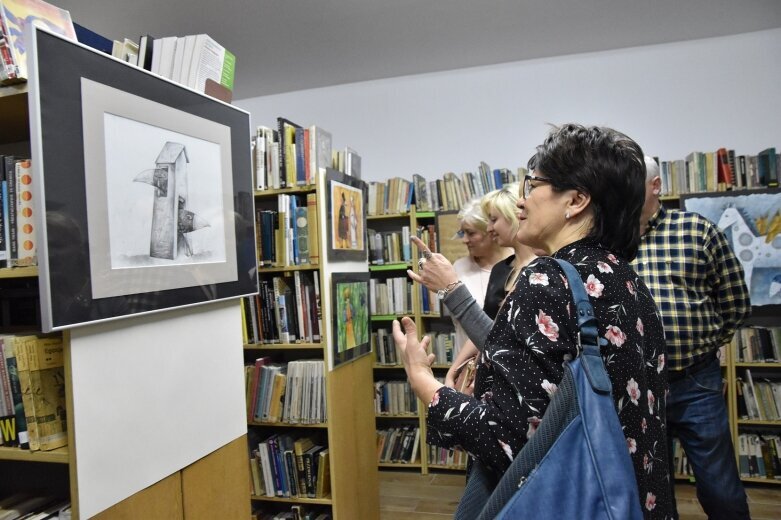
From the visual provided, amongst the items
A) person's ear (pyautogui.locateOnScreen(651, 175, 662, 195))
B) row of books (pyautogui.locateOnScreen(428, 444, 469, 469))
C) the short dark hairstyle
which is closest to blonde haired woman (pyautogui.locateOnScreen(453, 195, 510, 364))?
person's ear (pyautogui.locateOnScreen(651, 175, 662, 195))

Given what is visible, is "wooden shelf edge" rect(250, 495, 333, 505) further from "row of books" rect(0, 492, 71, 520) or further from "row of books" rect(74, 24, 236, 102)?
"row of books" rect(74, 24, 236, 102)

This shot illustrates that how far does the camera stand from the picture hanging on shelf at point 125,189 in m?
1.11

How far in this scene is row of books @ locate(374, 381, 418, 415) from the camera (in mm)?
4312

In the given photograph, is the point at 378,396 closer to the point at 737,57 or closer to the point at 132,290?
the point at 132,290

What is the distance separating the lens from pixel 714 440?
203 centimetres

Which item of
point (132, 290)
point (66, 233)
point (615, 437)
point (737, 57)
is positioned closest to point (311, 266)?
point (132, 290)

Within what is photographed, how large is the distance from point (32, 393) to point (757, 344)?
4226 mm

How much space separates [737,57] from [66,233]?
491 centimetres

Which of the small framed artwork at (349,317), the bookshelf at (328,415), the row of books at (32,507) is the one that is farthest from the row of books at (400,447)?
the row of books at (32,507)

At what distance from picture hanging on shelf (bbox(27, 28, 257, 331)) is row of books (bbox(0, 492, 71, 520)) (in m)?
0.51

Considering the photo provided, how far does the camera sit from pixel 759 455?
3.71 meters

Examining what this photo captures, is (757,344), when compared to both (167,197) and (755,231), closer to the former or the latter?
(755,231)

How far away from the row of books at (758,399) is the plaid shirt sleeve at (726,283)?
2024 millimetres

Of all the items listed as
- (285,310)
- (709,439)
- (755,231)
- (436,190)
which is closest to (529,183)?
(709,439)
